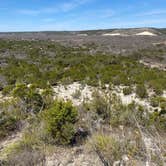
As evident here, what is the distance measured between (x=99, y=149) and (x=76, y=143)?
134 cm

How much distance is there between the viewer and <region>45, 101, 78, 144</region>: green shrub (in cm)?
631

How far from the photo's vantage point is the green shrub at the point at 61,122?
6309mm

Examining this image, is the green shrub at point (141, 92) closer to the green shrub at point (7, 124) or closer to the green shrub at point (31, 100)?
the green shrub at point (31, 100)

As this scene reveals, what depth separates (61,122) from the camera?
659 cm

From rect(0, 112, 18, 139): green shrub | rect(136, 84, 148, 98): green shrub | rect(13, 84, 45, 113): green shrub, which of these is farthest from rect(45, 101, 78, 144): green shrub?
rect(136, 84, 148, 98): green shrub

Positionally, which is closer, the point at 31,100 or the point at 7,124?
the point at 7,124

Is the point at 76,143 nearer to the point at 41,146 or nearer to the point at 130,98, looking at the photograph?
the point at 41,146

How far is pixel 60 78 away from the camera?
16.1 metres

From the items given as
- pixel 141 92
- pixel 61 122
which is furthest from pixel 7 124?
pixel 141 92

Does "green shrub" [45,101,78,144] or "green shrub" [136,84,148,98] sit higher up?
"green shrub" [45,101,78,144]

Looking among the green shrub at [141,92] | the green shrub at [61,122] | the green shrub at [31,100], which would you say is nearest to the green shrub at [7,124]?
the green shrub at [61,122]

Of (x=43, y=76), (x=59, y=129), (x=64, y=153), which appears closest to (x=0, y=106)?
(x=59, y=129)

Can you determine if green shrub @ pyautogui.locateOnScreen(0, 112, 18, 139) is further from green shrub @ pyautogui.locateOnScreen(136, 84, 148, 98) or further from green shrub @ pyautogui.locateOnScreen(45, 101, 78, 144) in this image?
green shrub @ pyautogui.locateOnScreen(136, 84, 148, 98)

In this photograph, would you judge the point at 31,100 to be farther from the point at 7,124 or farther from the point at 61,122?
the point at 61,122
